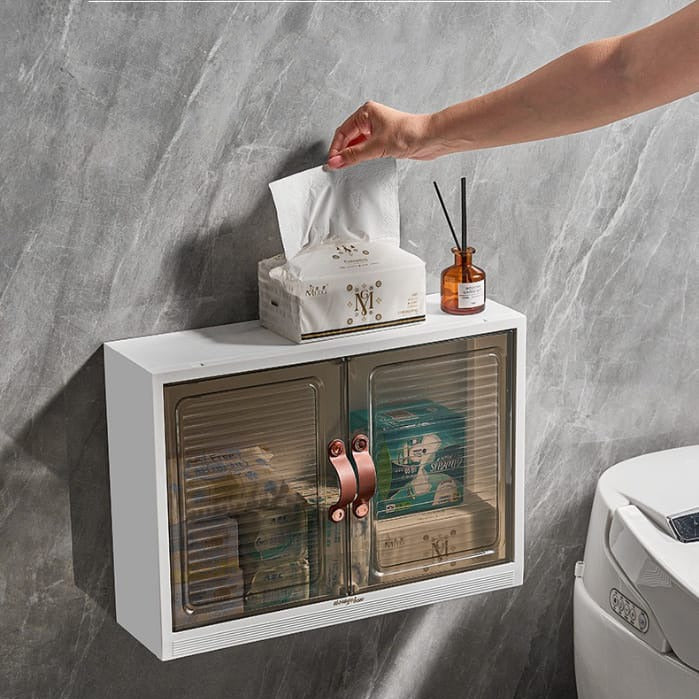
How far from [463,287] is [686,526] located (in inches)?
20.5

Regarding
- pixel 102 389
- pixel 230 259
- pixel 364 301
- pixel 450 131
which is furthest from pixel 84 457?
pixel 450 131

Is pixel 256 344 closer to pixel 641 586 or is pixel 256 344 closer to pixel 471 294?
pixel 471 294

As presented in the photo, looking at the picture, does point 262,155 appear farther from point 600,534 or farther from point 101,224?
point 600,534

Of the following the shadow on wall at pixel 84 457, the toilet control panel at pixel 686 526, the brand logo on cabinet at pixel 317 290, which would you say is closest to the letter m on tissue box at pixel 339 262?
the brand logo on cabinet at pixel 317 290

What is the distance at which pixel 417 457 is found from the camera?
1951mm

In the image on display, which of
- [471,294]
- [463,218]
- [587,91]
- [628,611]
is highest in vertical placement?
[587,91]

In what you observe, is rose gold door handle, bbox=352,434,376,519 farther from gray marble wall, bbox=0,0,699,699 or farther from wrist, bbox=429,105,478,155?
wrist, bbox=429,105,478,155

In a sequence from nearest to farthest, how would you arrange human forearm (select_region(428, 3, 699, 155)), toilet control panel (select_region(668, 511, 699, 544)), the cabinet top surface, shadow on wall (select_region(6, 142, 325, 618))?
human forearm (select_region(428, 3, 699, 155))
the cabinet top surface
shadow on wall (select_region(6, 142, 325, 618))
toilet control panel (select_region(668, 511, 699, 544))

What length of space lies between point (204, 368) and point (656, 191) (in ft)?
3.05

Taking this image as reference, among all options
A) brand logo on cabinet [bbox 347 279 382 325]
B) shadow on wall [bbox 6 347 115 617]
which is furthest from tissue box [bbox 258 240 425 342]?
shadow on wall [bbox 6 347 115 617]

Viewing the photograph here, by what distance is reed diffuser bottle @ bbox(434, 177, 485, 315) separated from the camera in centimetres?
193

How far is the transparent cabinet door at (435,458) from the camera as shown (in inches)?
75.0

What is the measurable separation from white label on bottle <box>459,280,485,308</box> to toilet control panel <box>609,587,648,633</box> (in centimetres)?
52

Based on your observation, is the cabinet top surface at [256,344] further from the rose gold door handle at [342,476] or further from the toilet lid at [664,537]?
the toilet lid at [664,537]
